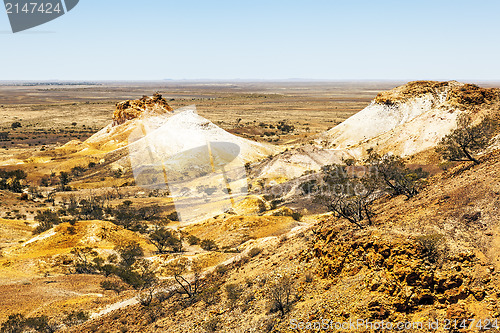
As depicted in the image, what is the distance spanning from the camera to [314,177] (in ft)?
116

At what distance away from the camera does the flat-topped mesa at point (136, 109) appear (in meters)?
61.3

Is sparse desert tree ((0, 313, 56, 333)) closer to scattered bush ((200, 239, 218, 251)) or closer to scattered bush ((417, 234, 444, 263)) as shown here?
scattered bush ((200, 239, 218, 251))

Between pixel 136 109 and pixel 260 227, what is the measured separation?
44.1 metres

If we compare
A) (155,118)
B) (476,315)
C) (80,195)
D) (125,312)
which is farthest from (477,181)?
(155,118)

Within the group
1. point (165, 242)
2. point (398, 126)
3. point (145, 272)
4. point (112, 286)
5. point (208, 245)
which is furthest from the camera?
point (398, 126)

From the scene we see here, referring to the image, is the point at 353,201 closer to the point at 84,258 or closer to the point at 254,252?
the point at 254,252

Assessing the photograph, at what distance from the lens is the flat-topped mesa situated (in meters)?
61.3

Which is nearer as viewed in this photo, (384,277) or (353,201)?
(384,277)

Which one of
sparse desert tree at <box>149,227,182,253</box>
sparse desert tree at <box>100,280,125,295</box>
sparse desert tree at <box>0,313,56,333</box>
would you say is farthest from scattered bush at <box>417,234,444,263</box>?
sparse desert tree at <box>149,227,182,253</box>

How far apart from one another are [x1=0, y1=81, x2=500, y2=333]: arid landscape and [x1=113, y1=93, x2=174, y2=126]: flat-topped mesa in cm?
34

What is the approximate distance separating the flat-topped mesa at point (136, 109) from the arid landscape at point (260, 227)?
342mm

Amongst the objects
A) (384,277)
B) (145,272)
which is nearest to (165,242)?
(145,272)

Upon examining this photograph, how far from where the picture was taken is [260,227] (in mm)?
26344

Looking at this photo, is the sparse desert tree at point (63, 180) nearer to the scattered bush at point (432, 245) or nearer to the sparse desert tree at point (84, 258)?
the sparse desert tree at point (84, 258)
